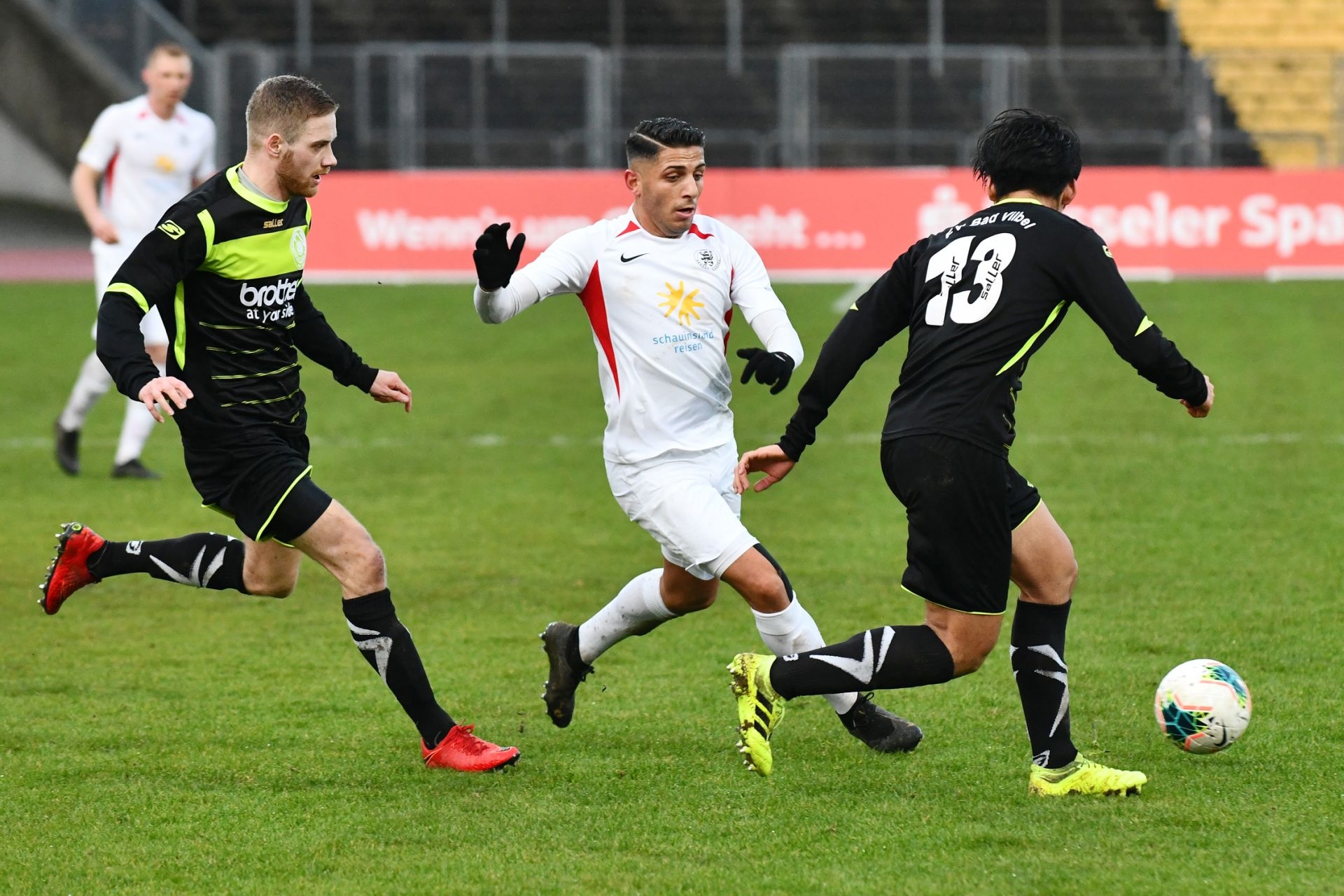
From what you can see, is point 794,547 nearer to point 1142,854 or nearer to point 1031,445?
point 1031,445

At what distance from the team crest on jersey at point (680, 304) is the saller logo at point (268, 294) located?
3.78ft

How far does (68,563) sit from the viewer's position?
6.36 meters

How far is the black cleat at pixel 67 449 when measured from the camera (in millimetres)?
11180

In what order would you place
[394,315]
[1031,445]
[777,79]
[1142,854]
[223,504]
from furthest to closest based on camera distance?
[777,79] < [394,315] < [1031,445] < [223,504] < [1142,854]

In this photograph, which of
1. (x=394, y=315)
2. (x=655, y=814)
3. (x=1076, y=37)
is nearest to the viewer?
(x=655, y=814)

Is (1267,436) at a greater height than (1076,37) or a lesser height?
lesser

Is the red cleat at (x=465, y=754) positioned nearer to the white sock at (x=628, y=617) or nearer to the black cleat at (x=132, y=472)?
the white sock at (x=628, y=617)

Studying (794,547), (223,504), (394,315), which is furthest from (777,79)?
(223,504)

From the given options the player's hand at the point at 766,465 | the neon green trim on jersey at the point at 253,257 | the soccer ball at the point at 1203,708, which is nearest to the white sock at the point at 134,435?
the neon green trim on jersey at the point at 253,257

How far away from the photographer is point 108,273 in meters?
11.1

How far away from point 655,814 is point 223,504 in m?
1.71

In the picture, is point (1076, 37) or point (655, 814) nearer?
point (655, 814)

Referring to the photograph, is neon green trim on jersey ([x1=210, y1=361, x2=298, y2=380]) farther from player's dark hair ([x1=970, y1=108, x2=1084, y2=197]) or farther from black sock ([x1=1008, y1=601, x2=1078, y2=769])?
black sock ([x1=1008, y1=601, x2=1078, y2=769])

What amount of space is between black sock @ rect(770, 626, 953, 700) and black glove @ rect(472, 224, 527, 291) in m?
1.43
